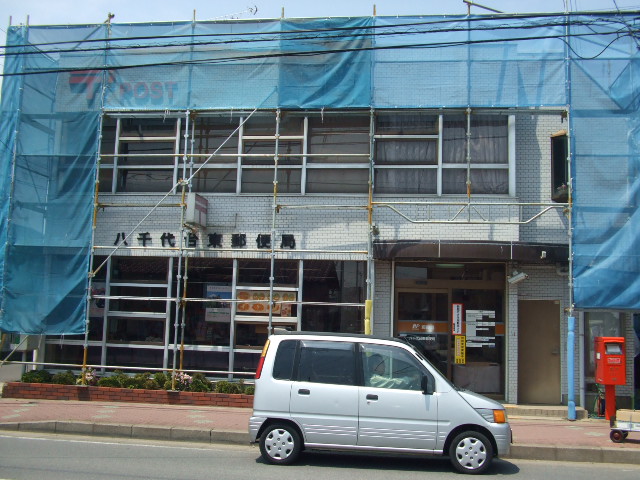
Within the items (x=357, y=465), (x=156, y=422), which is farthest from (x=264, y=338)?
(x=357, y=465)

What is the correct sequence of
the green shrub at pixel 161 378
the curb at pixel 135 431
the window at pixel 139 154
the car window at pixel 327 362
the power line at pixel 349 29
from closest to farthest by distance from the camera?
the car window at pixel 327 362
the curb at pixel 135 431
the power line at pixel 349 29
the green shrub at pixel 161 378
the window at pixel 139 154

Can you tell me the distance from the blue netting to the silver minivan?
15.8ft

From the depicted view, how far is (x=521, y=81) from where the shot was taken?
41.0 ft

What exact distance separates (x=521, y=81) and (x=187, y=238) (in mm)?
7669

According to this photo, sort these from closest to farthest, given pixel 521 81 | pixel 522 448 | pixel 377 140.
→ pixel 522 448 → pixel 521 81 → pixel 377 140

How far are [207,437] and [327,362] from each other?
2.75 meters

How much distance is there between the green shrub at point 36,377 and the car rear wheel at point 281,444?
6.87 metres

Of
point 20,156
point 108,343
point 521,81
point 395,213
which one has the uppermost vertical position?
point 521,81

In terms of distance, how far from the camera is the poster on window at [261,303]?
1320cm

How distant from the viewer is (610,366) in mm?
11227

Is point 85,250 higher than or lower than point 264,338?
higher

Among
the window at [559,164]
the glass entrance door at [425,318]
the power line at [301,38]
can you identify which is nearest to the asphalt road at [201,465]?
the glass entrance door at [425,318]

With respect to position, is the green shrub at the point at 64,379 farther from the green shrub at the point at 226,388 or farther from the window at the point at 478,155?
the window at the point at 478,155

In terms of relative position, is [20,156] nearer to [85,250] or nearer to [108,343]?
[85,250]
